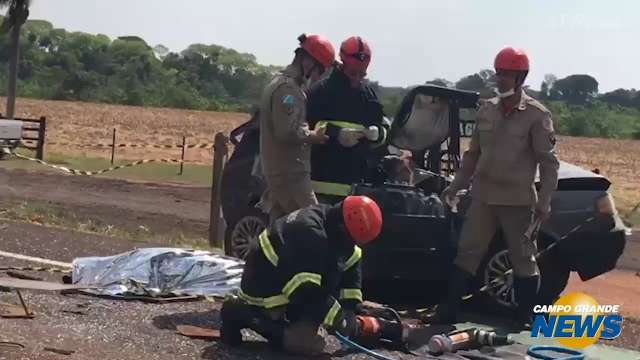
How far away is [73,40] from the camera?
12838cm

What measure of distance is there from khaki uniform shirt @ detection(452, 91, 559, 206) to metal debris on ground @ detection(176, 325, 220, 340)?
87.8 inches

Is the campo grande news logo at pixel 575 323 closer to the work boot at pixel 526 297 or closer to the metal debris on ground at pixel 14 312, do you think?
the work boot at pixel 526 297

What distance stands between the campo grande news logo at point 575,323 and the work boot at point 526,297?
7cm

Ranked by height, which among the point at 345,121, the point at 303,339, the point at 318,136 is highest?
the point at 345,121

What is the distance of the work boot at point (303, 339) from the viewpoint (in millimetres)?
6277

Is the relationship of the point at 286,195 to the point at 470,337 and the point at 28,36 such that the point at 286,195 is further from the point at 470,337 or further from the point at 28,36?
the point at 28,36

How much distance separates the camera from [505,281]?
8.01 m

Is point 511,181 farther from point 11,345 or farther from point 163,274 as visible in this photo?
point 11,345

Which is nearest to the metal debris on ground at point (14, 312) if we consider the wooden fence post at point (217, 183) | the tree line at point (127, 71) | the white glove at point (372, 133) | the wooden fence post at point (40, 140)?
the white glove at point (372, 133)

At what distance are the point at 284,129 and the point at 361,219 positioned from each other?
1560 mm

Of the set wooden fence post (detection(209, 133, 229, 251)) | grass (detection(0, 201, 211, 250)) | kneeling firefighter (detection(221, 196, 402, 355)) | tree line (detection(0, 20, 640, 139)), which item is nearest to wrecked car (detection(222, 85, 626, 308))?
kneeling firefighter (detection(221, 196, 402, 355))

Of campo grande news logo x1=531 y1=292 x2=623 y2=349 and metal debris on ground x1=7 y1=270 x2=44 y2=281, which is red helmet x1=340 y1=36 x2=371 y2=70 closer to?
campo grande news logo x1=531 y1=292 x2=623 y2=349

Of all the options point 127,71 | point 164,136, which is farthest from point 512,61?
point 127,71

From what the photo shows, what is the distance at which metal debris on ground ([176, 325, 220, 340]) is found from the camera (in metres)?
6.77
